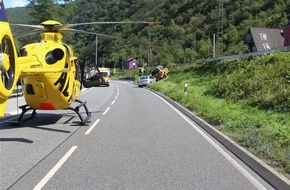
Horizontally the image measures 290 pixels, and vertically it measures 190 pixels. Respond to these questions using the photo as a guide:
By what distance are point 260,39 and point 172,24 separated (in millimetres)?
50538

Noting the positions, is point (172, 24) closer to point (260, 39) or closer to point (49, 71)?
point (260, 39)

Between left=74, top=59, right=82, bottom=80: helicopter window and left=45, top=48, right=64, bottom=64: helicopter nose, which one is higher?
left=45, top=48, right=64, bottom=64: helicopter nose

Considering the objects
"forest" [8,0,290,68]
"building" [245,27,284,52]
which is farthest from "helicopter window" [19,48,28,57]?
"building" [245,27,284,52]

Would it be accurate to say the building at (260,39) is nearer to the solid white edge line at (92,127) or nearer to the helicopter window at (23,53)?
the solid white edge line at (92,127)

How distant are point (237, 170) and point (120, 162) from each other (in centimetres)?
224

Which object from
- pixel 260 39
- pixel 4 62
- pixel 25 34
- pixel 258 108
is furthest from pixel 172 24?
pixel 4 62

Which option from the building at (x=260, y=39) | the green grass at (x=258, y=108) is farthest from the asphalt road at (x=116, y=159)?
the building at (x=260, y=39)

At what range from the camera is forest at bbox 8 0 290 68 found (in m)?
88.5

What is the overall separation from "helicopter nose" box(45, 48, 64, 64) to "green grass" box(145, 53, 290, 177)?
5297 mm

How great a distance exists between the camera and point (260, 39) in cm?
7238

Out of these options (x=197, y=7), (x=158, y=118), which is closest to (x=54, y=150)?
(x=158, y=118)

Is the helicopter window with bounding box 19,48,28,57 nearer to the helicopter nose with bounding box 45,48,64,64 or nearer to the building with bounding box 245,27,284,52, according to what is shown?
the helicopter nose with bounding box 45,48,64,64

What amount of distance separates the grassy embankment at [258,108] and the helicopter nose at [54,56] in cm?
530

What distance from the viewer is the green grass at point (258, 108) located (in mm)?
8508
